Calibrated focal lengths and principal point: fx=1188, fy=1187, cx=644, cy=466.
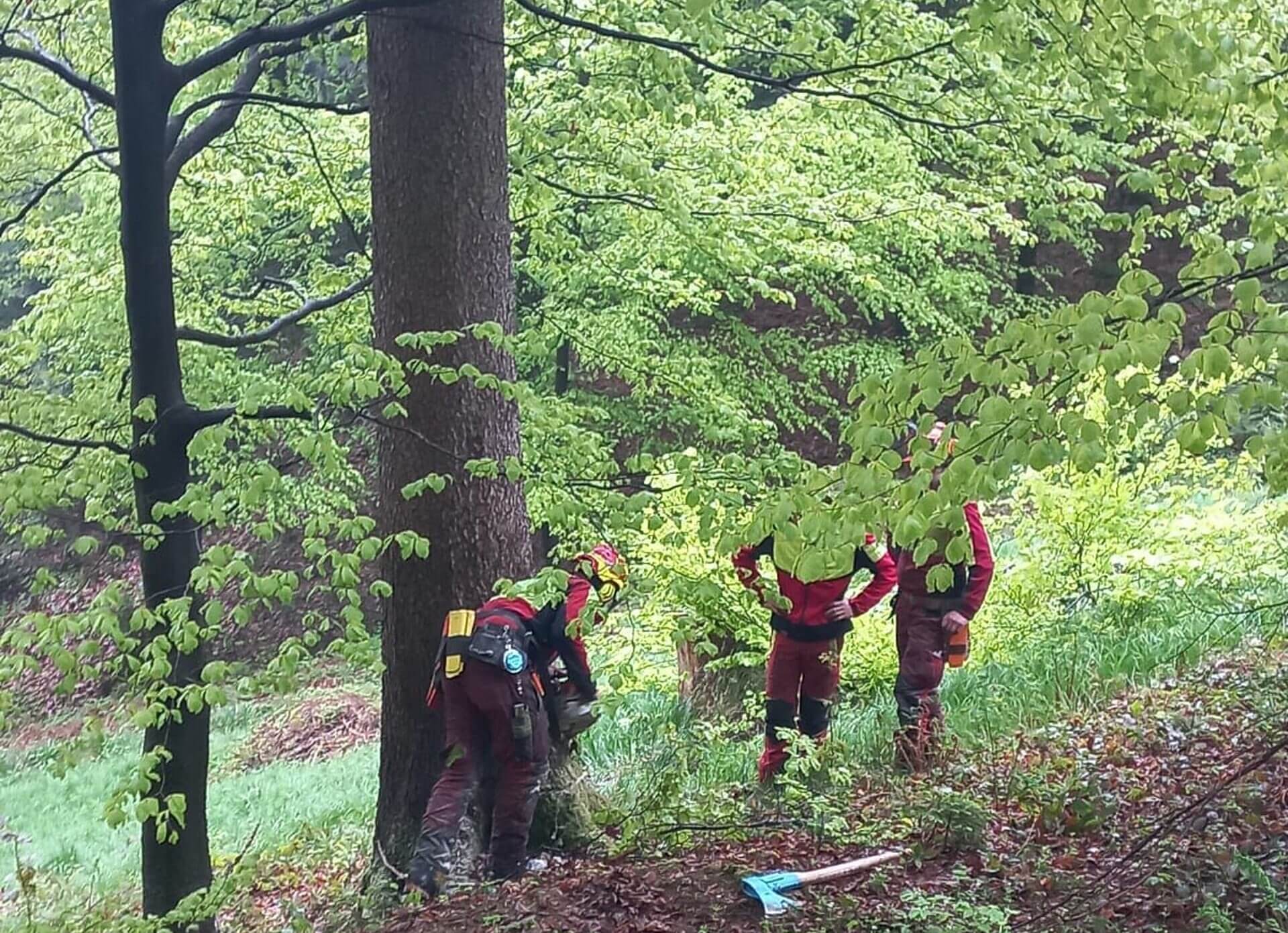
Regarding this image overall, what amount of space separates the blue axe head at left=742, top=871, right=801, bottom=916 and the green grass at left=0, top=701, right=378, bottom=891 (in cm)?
375

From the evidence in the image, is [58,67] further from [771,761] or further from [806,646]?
[771,761]

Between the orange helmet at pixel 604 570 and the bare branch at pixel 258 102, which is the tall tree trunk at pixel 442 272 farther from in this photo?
the orange helmet at pixel 604 570

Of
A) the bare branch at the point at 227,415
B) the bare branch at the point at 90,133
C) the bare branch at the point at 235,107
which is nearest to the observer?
the bare branch at the point at 227,415

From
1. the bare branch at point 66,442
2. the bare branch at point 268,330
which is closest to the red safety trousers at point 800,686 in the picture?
the bare branch at point 268,330

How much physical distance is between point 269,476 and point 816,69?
12.0ft

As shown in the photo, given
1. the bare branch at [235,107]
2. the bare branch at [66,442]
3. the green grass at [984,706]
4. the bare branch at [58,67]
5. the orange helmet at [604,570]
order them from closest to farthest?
the bare branch at [66,442], the orange helmet at [604,570], the bare branch at [58,67], the bare branch at [235,107], the green grass at [984,706]

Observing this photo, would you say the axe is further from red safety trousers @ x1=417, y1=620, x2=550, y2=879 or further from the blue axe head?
red safety trousers @ x1=417, y1=620, x2=550, y2=879

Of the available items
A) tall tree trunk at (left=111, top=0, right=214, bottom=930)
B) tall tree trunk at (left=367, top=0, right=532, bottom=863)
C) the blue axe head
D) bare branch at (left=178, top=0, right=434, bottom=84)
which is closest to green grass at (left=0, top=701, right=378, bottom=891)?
tall tree trunk at (left=111, top=0, right=214, bottom=930)

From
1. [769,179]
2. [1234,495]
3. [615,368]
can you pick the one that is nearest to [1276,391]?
[615,368]

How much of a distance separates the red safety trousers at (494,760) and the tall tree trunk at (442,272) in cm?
29

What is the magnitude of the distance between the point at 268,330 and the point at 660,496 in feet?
8.75

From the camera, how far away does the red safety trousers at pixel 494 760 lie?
5488mm

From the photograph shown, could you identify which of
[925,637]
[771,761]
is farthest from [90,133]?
[925,637]

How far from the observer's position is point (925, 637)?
686cm
